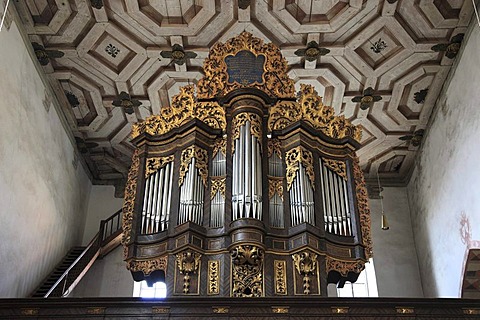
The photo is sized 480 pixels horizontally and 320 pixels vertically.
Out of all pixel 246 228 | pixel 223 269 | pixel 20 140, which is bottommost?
pixel 223 269

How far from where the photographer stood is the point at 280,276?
7.89 metres

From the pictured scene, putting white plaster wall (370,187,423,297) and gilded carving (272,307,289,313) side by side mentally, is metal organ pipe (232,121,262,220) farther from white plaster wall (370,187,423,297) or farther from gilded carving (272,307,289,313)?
white plaster wall (370,187,423,297)

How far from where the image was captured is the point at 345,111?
12.7 metres

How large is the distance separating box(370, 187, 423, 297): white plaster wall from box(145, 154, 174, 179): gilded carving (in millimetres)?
6206

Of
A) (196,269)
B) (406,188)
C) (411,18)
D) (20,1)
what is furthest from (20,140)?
(406,188)

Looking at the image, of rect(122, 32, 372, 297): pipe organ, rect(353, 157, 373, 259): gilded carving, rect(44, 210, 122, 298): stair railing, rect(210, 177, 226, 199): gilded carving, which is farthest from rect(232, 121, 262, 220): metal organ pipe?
rect(44, 210, 122, 298): stair railing

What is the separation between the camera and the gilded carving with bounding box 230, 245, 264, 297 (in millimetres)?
7715

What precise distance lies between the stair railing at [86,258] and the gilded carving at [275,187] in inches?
189

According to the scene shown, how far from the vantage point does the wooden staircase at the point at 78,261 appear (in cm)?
1129

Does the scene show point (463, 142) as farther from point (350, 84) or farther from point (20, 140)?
point (20, 140)

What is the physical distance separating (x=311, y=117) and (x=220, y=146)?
162 centimetres

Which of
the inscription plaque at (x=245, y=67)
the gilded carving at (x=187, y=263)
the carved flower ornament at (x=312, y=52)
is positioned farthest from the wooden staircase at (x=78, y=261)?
the carved flower ornament at (x=312, y=52)

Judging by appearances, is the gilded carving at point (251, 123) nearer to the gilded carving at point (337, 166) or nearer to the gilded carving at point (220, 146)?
the gilded carving at point (220, 146)

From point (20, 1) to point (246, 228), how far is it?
18.5ft
